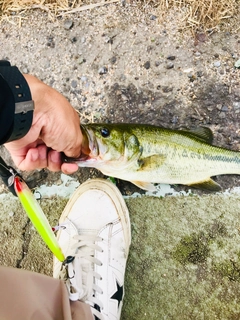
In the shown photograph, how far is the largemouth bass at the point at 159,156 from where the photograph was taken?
8.90 ft

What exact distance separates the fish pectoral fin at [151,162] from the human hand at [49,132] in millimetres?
543

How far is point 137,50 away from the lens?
11.0 feet

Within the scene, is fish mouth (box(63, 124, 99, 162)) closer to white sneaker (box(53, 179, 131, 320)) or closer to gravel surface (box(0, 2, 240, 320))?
white sneaker (box(53, 179, 131, 320))

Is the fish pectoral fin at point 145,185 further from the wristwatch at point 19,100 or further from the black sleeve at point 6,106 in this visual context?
the black sleeve at point 6,106

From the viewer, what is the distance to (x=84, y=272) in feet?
9.57

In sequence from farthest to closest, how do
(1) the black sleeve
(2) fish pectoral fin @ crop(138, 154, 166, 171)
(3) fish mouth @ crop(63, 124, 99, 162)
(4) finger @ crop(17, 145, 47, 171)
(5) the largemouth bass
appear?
1. (2) fish pectoral fin @ crop(138, 154, 166, 171)
2. (5) the largemouth bass
3. (3) fish mouth @ crop(63, 124, 99, 162)
4. (4) finger @ crop(17, 145, 47, 171)
5. (1) the black sleeve

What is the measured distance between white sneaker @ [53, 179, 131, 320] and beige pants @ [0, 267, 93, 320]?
1.34 feet

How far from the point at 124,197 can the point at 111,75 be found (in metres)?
1.10

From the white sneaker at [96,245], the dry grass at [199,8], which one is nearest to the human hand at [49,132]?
the white sneaker at [96,245]

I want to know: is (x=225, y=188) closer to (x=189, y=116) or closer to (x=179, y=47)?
(x=189, y=116)

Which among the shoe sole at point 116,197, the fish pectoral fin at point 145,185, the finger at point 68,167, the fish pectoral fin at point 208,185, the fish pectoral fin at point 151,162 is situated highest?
the finger at point 68,167

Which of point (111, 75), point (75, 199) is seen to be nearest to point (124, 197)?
point (75, 199)

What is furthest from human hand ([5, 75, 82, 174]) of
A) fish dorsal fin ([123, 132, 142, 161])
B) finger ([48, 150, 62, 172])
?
fish dorsal fin ([123, 132, 142, 161])

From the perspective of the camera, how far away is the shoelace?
2.73 meters
